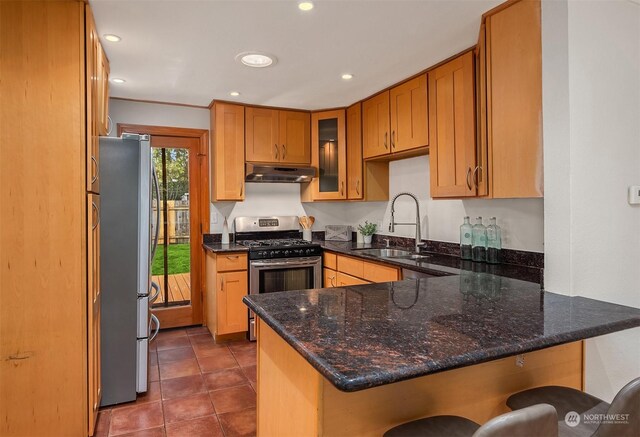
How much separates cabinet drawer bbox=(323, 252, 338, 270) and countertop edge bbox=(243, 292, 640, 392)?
8.11 ft

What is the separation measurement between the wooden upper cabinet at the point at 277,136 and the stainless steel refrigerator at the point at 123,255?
61.4 inches

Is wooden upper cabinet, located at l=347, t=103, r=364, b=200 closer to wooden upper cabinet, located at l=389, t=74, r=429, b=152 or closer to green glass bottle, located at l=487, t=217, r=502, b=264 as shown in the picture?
wooden upper cabinet, located at l=389, t=74, r=429, b=152

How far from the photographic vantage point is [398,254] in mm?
3617

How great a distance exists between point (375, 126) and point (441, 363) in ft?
9.94

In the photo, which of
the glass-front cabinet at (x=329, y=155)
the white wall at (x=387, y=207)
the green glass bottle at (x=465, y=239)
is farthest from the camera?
the glass-front cabinet at (x=329, y=155)

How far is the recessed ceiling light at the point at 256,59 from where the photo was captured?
9.03 feet

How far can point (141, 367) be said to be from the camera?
8.82 ft

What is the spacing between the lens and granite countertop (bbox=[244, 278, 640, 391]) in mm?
951

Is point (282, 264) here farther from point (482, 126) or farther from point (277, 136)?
point (482, 126)

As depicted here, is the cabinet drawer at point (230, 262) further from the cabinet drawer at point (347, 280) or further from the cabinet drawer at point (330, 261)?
the cabinet drawer at point (347, 280)

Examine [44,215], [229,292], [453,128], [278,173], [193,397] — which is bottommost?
[193,397]

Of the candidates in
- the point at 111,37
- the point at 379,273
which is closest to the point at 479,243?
the point at 379,273

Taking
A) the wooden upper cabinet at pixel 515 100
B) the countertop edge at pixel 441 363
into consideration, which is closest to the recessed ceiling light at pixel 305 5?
the wooden upper cabinet at pixel 515 100

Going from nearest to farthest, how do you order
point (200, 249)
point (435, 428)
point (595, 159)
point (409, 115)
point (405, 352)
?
point (405, 352)
point (435, 428)
point (595, 159)
point (409, 115)
point (200, 249)
